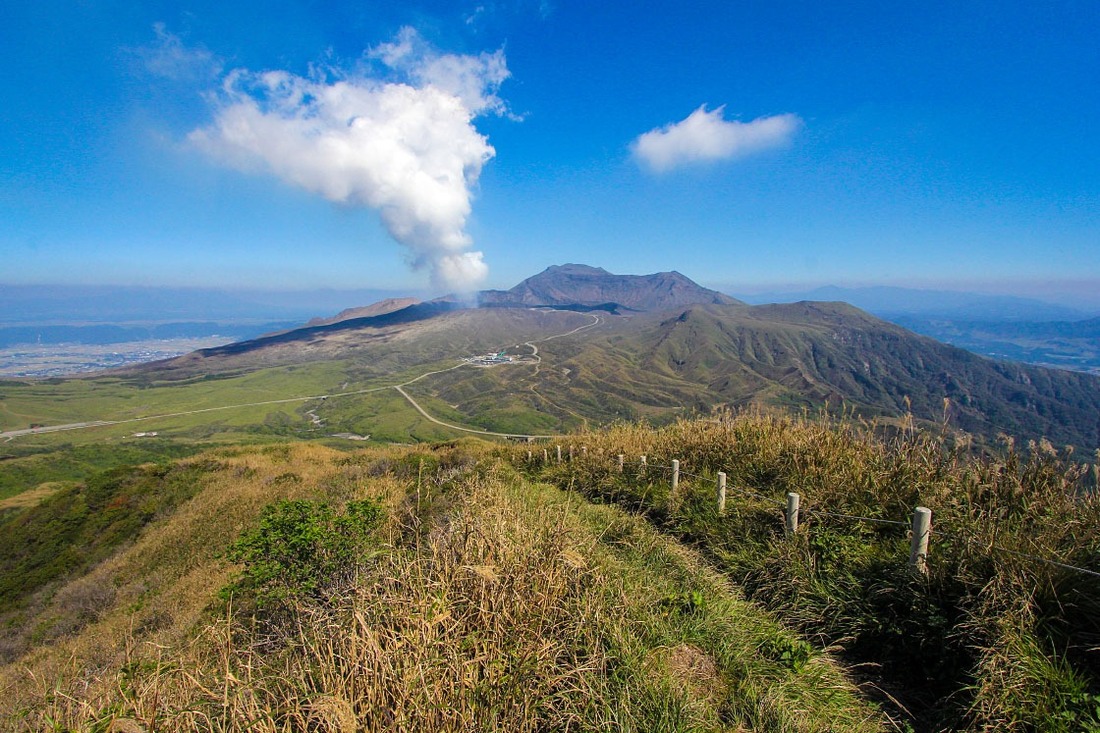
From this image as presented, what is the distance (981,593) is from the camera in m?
3.97

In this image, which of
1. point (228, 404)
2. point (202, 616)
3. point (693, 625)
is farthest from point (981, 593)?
point (228, 404)

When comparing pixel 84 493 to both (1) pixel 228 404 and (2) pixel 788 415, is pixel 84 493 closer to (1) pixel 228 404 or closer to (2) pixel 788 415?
(2) pixel 788 415

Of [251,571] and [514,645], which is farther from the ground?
[514,645]

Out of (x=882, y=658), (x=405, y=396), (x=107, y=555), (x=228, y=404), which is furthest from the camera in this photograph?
(x=405, y=396)

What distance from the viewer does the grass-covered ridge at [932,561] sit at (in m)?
3.62

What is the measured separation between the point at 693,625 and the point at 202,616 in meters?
9.39

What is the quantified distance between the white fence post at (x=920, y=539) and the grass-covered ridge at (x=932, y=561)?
0.10 metres

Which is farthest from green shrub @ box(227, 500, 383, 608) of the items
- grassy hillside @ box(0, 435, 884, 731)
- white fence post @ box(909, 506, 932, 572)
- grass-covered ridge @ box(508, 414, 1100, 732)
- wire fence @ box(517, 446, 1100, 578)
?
white fence post @ box(909, 506, 932, 572)

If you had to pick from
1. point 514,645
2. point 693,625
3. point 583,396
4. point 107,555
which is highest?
point 514,645

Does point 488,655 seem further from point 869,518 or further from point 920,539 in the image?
point 869,518

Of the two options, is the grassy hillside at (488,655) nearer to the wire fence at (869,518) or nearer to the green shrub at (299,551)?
the green shrub at (299,551)

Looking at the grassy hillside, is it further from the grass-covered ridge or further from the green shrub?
the grass-covered ridge

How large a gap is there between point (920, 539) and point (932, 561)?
0.22 metres

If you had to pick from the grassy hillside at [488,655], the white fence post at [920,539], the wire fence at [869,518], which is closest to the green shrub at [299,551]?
the grassy hillside at [488,655]
